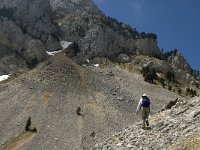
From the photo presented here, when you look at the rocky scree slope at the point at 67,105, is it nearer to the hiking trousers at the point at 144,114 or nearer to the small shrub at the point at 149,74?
the small shrub at the point at 149,74

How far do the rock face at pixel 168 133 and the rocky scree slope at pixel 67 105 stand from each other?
46808 mm

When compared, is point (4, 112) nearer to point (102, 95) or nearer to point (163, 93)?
point (102, 95)

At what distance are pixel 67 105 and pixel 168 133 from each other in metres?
75.9

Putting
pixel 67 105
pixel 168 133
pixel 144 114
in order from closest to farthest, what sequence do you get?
pixel 168 133 → pixel 144 114 → pixel 67 105

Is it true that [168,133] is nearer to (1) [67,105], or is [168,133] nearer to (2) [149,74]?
(1) [67,105]

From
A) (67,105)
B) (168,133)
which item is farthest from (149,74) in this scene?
(168,133)

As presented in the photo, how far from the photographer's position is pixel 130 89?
133000mm

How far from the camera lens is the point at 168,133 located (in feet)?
108

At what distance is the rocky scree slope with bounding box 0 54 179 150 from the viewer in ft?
289

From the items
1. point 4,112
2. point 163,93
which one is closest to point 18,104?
point 4,112

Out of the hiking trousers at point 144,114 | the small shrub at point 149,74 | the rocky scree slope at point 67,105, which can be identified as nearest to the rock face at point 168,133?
the hiking trousers at point 144,114

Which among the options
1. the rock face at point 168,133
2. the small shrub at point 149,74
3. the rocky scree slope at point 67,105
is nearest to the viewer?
the rock face at point 168,133

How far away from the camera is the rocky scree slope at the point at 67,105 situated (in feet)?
289

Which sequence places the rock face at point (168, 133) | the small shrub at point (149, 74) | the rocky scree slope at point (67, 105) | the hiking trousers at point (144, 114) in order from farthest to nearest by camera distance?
1. the small shrub at point (149, 74)
2. the rocky scree slope at point (67, 105)
3. the hiking trousers at point (144, 114)
4. the rock face at point (168, 133)
